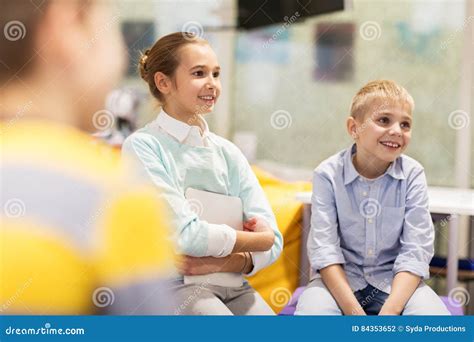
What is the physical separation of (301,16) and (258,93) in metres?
0.24

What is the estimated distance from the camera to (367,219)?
1.72 meters

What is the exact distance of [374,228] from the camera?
171 centimetres

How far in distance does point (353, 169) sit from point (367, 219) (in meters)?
0.13

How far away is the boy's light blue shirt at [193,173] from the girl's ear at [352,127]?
29cm

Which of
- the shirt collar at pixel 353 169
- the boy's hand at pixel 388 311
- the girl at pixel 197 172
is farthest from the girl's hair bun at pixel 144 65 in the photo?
the boy's hand at pixel 388 311

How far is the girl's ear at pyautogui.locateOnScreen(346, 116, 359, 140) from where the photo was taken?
1731mm

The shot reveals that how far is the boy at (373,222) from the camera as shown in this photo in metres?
1.68

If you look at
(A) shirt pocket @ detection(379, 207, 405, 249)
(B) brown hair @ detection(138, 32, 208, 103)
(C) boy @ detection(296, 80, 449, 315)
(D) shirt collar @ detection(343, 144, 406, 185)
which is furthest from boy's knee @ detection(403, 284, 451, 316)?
(B) brown hair @ detection(138, 32, 208, 103)

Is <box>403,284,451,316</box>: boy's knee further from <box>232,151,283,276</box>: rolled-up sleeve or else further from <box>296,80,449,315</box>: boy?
<box>232,151,283,276</box>: rolled-up sleeve

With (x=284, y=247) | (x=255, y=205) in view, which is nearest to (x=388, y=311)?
(x=284, y=247)

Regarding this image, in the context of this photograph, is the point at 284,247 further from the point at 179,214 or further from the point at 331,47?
the point at 331,47
